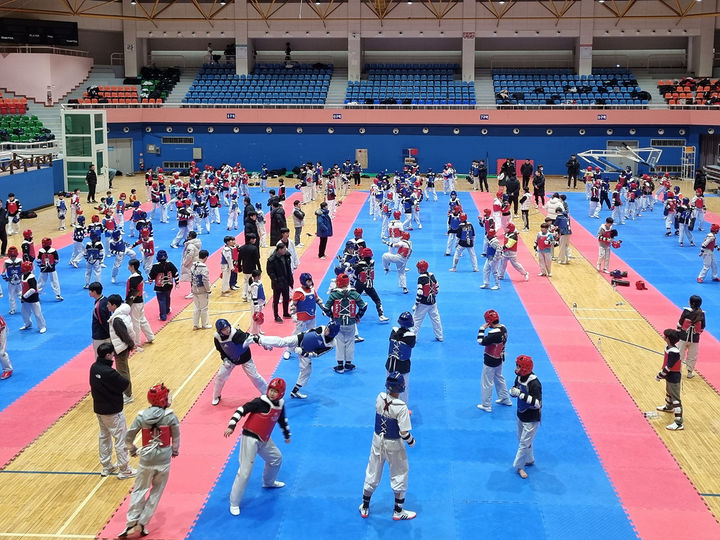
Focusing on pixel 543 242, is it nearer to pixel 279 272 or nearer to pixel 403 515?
pixel 279 272

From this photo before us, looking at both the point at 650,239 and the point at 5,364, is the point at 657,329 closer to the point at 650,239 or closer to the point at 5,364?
the point at 650,239

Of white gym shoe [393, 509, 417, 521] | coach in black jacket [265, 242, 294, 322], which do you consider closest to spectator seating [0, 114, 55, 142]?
coach in black jacket [265, 242, 294, 322]

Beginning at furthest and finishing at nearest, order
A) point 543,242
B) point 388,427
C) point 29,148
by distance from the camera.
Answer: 1. point 29,148
2. point 543,242
3. point 388,427

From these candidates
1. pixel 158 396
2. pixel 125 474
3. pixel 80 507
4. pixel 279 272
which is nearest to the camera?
pixel 158 396

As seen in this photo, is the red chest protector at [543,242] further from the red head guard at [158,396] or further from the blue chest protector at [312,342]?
the red head guard at [158,396]

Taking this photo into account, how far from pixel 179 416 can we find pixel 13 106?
41109 millimetres

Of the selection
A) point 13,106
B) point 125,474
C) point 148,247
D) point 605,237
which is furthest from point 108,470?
point 13,106

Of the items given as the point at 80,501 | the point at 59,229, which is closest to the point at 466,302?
the point at 80,501

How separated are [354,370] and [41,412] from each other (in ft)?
19.7

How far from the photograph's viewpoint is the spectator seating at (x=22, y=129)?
42.7m

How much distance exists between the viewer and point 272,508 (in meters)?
10.7

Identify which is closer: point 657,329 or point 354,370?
point 354,370

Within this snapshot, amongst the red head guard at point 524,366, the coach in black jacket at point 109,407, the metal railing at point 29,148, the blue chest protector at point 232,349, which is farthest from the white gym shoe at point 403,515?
the metal railing at point 29,148

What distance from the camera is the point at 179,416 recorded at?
1360 cm
